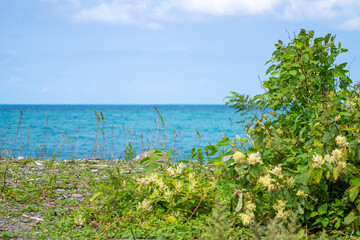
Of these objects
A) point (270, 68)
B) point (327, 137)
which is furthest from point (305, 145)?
point (270, 68)

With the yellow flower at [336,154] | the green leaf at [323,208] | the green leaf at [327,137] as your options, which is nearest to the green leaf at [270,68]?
the green leaf at [327,137]

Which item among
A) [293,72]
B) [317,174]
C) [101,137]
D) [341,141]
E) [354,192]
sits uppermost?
[293,72]

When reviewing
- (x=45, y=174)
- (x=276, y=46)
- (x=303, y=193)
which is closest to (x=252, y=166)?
(x=303, y=193)

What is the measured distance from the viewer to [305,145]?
3.39 meters

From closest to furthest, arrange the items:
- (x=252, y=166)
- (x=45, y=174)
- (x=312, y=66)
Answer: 1. (x=252, y=166)
2. (x=312, y=66)
3. (x=45, y=174)

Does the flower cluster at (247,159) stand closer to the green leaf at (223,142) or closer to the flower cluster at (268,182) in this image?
the flower cluster at (268,182)

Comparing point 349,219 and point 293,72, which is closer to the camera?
point 349,219

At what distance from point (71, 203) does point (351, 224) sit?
3280 millimetres

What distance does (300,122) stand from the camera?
3838mm

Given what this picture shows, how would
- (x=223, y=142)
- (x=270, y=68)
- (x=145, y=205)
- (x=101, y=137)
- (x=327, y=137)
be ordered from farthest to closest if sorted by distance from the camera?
1. (x=101, y=137)
2. (x=270, y=68)
3. (x=223, y=142)
4. (x=145, y=205)
5. (x=327, y=137)

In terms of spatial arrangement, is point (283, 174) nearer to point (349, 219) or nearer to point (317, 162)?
point (317, 162)

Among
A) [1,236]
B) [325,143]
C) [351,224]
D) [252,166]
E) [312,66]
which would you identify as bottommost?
[1,236]

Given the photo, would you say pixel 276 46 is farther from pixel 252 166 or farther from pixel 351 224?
pixel 351 224

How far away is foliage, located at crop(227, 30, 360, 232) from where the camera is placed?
3104 mm
